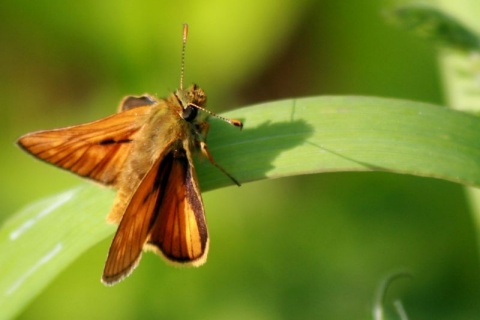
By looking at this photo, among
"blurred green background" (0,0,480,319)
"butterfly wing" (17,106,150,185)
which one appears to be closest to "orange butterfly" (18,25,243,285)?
"butterfly wing" (17,106,150,185)

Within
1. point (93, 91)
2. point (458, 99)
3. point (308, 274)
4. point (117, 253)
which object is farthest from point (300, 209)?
point (117, 253)

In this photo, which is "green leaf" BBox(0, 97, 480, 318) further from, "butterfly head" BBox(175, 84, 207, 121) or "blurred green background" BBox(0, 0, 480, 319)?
"blurred green background" BBox(0, 0, 480, 319)

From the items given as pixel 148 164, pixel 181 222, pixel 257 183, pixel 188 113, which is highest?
pixel 257 183

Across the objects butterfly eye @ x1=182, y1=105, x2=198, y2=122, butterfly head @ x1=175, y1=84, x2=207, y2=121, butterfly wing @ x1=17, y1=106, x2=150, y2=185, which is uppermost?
butterfly head @ x1=175, y1=84, x2=207, y2=121

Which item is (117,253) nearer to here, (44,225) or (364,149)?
(44,225)

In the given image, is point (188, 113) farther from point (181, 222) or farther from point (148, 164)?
point (181, 222)

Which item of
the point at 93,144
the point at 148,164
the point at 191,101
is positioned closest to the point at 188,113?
the point at 191,101
